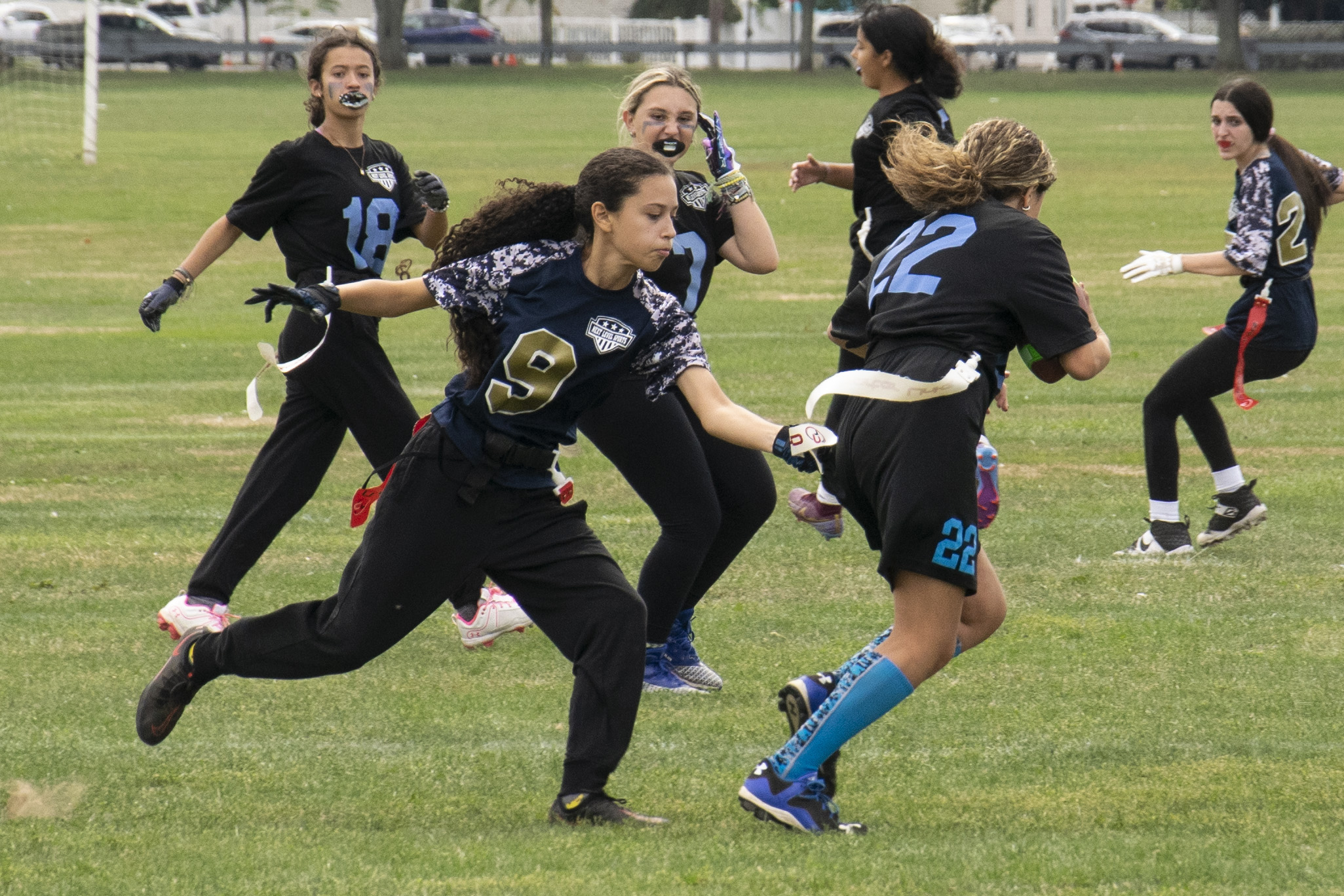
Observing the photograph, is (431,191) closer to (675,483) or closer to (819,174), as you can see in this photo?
(675,483)

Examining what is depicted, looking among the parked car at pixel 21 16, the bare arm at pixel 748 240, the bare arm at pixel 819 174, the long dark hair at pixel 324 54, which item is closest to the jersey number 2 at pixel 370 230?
the long dark hair at pixel 324 54

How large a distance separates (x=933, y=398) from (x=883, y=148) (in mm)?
3434

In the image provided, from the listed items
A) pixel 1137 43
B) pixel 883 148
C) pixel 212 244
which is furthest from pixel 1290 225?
pixel 1137 43

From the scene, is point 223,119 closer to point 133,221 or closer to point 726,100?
point 726,100

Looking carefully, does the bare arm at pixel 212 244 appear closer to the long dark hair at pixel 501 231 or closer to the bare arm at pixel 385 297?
the bare arm at pixel 385 297

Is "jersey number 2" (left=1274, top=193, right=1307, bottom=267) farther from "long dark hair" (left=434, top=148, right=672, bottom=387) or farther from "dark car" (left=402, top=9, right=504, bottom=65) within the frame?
"dark car" (left=402, top=9, right=504, bottom=65)

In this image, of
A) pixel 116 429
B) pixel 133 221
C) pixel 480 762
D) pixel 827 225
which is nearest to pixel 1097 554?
pixel 480 762

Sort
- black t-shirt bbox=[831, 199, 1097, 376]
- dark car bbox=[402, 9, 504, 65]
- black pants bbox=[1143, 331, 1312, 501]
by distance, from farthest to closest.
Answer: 1. dark car bbox=[402, 9, 504, 65]
2. black pants bbox=[1143, 331, 1312, 501]
3. black t-shirt bbox=[831, 199, 1097, 376]

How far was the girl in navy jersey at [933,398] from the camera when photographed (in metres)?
4.24

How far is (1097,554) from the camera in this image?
7695mm

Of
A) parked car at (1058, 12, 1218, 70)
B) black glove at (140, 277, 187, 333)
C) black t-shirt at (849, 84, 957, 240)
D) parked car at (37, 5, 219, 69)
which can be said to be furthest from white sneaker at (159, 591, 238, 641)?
parked car at (1058, 12, 1218, 70)

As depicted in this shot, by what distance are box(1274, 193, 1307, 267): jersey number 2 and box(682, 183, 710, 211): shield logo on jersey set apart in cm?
282

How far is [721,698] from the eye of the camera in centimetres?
575

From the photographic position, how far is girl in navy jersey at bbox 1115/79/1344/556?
7406 millimetres
